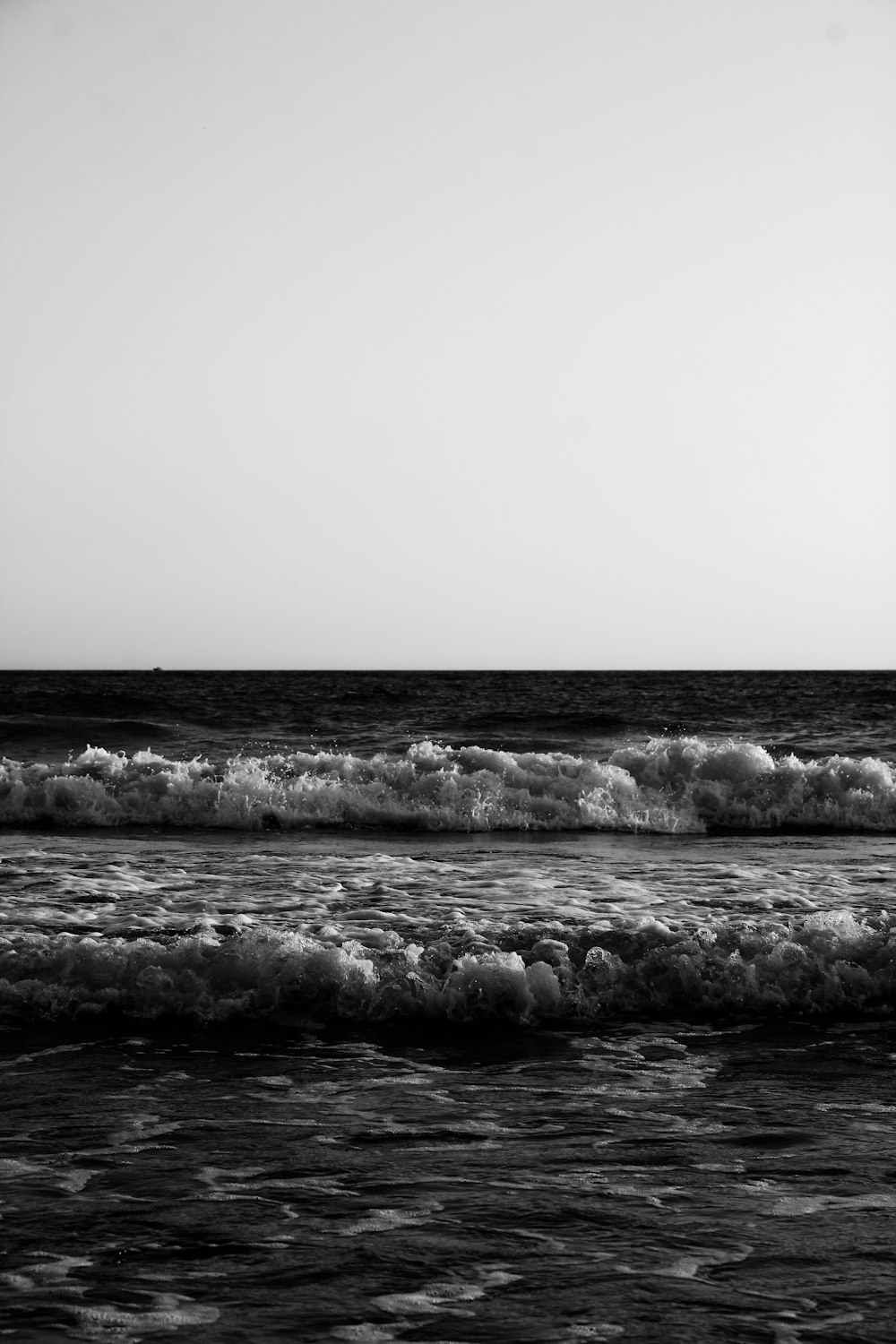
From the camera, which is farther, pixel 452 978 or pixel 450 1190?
pixel 452 978

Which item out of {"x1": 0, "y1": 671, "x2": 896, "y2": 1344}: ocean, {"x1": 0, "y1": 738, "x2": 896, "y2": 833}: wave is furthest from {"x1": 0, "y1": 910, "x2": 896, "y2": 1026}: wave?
{"x1": 0, "y1": 738, "x2": 896, "y2": 833}: wave

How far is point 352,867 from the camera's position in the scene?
10.7 m

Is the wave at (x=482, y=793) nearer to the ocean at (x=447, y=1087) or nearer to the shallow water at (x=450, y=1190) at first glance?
the ocean at (x=447, y=1087)

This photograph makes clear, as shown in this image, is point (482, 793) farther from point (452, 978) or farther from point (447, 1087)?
point (447, 1087)

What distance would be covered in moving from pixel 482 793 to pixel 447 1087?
412 inches

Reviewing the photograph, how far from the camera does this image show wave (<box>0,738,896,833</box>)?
15344 mm

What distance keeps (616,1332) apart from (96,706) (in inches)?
1056

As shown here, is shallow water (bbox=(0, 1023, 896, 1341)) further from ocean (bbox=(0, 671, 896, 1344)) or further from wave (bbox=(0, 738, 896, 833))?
wave (bbox=(0, 738, 896, 833))

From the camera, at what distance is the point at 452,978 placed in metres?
6.79

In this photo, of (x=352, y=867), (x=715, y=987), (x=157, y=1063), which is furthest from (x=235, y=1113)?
(x=352, y=867)

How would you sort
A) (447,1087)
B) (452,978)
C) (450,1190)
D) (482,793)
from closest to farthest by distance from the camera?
(450,1190) < (447,1087) < (452,978) < (482,793)

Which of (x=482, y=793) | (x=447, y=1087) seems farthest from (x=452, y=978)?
(x=482, y=793)

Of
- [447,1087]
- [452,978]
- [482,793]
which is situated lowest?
[447,1087]

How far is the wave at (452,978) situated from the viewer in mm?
6727
